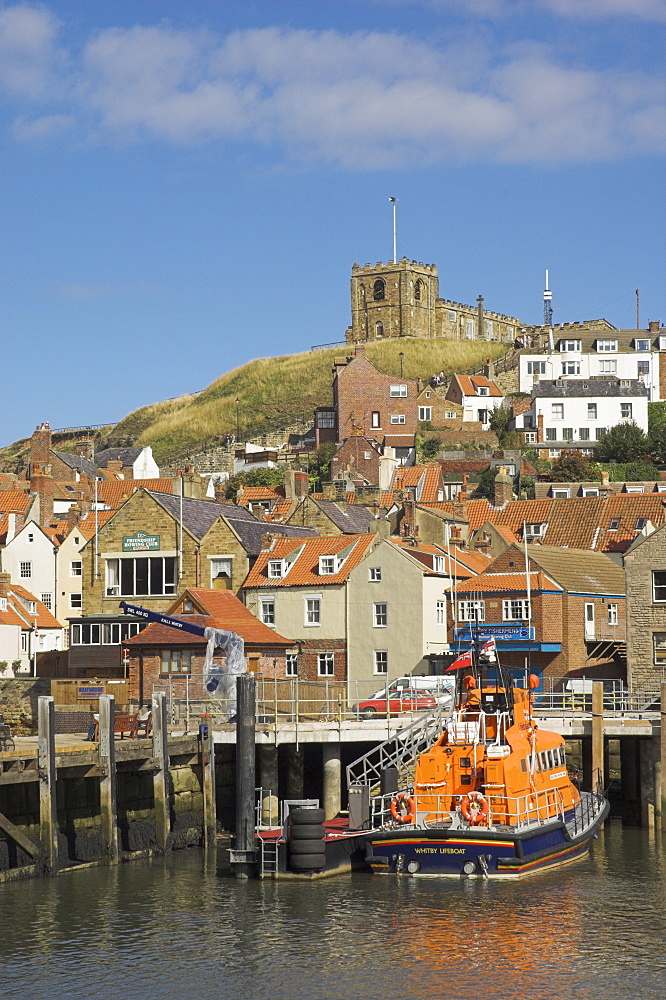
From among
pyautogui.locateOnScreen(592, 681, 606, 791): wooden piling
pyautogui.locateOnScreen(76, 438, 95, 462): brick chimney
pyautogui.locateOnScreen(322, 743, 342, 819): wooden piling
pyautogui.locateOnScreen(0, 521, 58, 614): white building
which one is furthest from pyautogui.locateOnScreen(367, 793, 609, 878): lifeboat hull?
pyautogui.locateOnScreen(76, 438, 95, 462): brick chimney

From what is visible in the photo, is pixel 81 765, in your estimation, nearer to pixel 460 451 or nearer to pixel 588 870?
pixel 588 870

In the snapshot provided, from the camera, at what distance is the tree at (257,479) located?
337ft

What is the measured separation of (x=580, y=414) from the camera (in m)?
109

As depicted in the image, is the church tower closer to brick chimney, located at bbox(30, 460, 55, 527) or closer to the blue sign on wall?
brick chimney, located at bbox(30, 460, 55, 527)

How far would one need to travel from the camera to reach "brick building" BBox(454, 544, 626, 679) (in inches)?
2207

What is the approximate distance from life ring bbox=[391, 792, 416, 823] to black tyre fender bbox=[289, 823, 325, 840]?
207 centimetres

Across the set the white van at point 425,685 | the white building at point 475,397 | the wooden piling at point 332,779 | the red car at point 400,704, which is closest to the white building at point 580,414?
the white building at point 475,397

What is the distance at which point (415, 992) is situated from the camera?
1030 inches

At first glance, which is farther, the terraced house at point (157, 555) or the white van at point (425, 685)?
the terraced house at point (157, 555)

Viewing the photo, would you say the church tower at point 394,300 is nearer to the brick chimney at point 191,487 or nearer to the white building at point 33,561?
the brick chimney at point 191,487

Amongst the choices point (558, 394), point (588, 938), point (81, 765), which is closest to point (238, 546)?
point (81, 765)

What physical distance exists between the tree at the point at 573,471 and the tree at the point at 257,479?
19333mm

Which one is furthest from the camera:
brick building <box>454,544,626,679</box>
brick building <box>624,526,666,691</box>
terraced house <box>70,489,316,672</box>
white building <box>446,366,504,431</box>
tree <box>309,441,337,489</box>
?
white building <box>446,366,504,431</box>

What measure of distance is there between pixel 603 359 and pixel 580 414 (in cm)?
959
